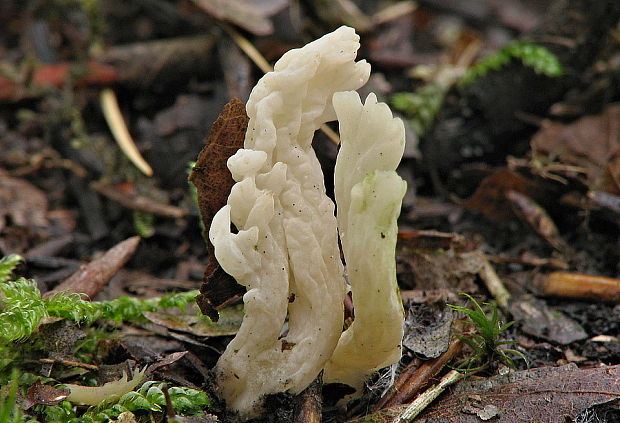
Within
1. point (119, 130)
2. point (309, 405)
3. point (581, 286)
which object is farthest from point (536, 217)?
point (119, 130)

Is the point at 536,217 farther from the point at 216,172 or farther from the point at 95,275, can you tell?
the point at 95,275

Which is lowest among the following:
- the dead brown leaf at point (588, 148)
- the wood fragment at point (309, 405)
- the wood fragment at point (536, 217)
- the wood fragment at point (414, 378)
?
the wood fragment at point (536, 217)

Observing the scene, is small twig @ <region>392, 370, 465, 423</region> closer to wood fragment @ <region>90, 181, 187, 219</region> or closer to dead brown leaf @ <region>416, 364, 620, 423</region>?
dead brown leaf @ <region>416, 364, 620, 423</region>

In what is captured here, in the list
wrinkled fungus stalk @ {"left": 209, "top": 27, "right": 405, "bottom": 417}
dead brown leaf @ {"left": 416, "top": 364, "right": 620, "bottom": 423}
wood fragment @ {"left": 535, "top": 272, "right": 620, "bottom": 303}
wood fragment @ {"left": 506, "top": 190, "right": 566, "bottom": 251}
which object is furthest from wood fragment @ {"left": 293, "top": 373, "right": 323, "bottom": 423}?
wood fragment @ {"left": 506, "top": 190, "right": 566, "bottom": 251}

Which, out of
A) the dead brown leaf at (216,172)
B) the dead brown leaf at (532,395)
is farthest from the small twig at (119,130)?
the dead brown leaf at (532,395)

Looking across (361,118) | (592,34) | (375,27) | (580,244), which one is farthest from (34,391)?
(375,27)

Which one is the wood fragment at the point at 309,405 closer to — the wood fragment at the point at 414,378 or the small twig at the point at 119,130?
the wood fragment at the point at 414,378

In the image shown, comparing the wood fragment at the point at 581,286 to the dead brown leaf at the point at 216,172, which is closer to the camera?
the dead brown leaf at the point at 216,172
